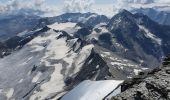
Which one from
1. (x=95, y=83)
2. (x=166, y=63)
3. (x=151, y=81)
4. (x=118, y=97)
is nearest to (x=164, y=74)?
(x=151, y=81)

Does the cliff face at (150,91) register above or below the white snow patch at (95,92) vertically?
above

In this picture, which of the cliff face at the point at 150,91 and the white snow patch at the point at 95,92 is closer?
the cliff face at the point at 150,91

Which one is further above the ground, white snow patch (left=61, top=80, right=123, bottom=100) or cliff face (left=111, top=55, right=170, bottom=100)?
cliff face (left=111, top=55, right=170, bottom=100)

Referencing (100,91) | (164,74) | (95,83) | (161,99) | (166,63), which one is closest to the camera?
(161,99)

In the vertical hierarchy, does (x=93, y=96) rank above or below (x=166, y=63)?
below

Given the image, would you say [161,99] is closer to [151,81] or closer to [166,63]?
[151,81]

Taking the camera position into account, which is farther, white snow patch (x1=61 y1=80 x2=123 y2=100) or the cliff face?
white snow patch (x1=61 y1=80 x2=123 y2=100)

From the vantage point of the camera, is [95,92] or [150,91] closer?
[150,91]

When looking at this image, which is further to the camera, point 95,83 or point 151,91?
point 95,83

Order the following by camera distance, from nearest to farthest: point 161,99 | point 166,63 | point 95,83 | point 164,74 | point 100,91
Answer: point 161,99 < point 164,74 < point 166,63 < point 100,91 < point 95,83

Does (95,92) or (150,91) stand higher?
(150,91)
